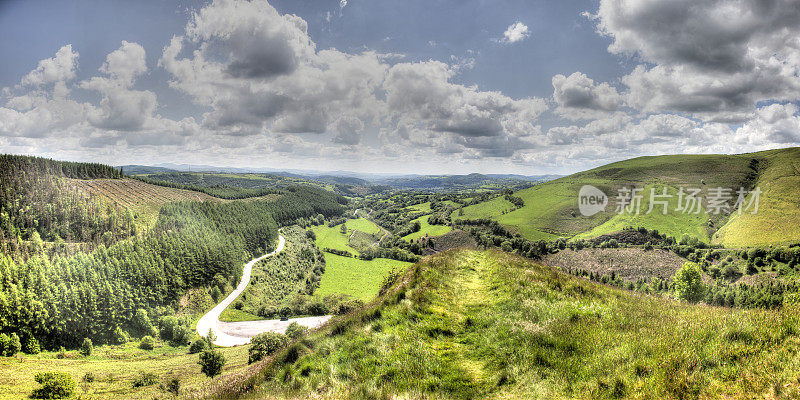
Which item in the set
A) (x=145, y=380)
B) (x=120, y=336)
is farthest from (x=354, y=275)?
(x=145, y=380)

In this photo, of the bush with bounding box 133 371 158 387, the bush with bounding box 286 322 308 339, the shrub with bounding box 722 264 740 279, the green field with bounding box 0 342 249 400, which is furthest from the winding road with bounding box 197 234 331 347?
the shrub with bounding box 722 264 740 279

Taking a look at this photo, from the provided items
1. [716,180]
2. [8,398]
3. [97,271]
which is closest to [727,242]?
[716,180]

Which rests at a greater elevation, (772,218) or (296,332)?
(772,218)

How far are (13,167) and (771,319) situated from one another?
21883 cm

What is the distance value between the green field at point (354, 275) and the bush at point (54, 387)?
7153cm

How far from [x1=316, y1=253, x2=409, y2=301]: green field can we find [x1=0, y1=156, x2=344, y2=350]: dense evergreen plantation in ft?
113

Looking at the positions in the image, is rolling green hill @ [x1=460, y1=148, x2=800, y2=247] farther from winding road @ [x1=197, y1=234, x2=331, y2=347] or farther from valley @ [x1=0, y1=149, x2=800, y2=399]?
winding road @ [x1=197, y1=234, x2=331, y2=347]

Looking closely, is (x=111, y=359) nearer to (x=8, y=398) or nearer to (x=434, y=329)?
(x=8, y=398)

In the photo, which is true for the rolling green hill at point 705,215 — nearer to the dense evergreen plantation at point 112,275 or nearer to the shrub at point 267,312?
the shrub at point 267,312

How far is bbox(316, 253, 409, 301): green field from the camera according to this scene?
105625 mm

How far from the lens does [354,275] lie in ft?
399

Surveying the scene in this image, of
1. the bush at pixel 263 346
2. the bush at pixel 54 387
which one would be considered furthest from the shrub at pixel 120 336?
the bush at pixel 263 346

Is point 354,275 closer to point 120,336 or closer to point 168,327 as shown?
point 168,327

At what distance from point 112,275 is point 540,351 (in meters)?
104
